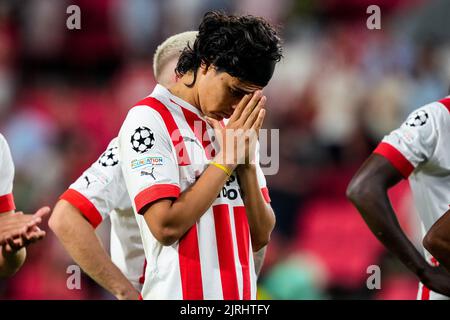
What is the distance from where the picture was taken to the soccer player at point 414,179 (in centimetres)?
369

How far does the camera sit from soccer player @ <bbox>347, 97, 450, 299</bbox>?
3.69 metres

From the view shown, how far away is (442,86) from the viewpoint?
290 inches

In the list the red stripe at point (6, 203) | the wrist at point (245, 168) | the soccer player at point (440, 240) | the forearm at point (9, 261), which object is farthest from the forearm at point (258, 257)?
the red stripe at point (6, 203)

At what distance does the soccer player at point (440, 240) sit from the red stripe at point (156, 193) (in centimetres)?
101

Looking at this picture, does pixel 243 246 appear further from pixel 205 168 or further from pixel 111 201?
pixel 111 201

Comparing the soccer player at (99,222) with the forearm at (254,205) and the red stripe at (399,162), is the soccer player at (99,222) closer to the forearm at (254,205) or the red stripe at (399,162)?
the forearm at (254,205)

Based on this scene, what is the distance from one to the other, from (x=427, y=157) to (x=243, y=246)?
1.12m

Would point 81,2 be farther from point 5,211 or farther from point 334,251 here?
point 5,211

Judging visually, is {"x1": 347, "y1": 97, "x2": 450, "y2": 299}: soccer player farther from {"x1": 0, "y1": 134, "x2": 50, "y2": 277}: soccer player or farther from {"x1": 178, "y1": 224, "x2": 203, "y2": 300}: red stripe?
{"x1": 0, "y1": 134, "x2": 50, "y2": 277}: soccer player

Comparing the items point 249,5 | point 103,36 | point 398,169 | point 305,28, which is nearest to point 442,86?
point 305,28

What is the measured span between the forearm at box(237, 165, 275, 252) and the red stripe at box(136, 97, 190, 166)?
0.19 m

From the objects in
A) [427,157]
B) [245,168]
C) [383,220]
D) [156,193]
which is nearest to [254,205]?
[245,168]

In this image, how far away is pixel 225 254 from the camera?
2918 millimetres

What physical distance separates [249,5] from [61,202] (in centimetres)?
541
